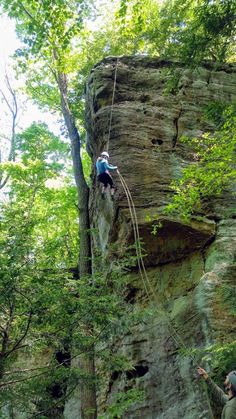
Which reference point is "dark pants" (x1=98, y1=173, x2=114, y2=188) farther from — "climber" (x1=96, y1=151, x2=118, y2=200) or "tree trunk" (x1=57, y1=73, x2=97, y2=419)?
"tree trunk" (x1=57, y1=73, x2=97, y2=419)

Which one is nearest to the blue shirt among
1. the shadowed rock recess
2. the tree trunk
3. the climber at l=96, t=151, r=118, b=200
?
the climber at l=96, t=151, r=118, b=200

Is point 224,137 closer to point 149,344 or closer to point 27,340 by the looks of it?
point 149,344

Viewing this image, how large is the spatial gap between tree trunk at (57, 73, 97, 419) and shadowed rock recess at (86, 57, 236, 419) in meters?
0.44

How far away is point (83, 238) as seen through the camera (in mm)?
11086

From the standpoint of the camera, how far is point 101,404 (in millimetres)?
8617

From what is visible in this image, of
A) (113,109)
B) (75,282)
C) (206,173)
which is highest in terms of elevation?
(113,109)

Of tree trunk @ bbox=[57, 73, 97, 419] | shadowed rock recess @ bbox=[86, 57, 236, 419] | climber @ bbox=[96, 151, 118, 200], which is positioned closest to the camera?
shadowed rock recess @ bbox=[86, 57, 236, 419]

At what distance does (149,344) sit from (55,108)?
13.1 meters

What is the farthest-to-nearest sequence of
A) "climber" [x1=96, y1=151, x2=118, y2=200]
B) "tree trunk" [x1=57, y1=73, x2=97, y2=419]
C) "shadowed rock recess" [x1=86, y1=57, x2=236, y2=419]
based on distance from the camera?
"climber" [x1=96, y1=151, x2=118, y2=200]
"tree trunk" [x1=57, y1=73, x2=97, y2=419]
"shadowed rock recess" [x1=86, y1=57, x2=236, y2=419]

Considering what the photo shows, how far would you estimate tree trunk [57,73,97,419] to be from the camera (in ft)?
25.8

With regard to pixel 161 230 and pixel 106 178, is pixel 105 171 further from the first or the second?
pixel 161 230

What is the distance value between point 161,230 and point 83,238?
2.96 metres

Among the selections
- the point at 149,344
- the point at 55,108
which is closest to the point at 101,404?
the point at 149,344

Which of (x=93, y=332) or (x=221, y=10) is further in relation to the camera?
(x=93, y=332)
